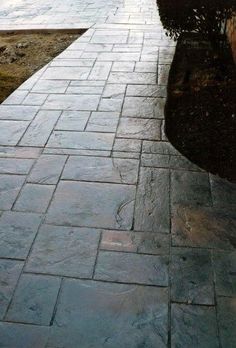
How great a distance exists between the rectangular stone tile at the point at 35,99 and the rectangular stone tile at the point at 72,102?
86 millimetres

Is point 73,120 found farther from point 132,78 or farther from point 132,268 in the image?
point 132,268

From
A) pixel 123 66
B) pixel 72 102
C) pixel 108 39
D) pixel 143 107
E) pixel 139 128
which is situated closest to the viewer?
pixel 139 128

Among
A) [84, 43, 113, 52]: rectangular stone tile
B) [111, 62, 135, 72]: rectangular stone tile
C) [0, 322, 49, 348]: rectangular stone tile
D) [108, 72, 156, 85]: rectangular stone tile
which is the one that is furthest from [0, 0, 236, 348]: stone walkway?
[84, 43, 113, 52]: rectangular stone tile

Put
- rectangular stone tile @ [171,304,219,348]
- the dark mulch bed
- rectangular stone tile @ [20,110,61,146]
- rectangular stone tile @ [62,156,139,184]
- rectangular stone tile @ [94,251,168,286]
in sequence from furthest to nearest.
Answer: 1. rectangular stone tile @ [20,110,61,146]
2. the dark mulch bed
3. rectangular stone tile @ [62,156,139,184]
4. rectangular stone tile @ [94,251,168,286]
5. rectangular stone tile @ [171,304,219,348]

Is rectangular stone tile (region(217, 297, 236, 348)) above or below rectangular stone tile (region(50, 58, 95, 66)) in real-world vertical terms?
below

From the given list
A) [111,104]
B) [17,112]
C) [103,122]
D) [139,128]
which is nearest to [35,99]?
[17,112]

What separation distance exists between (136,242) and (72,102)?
2.74 meters

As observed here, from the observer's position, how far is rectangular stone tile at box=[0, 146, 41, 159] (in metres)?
3.70

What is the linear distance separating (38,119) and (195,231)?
2639mm

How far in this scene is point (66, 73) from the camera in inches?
221

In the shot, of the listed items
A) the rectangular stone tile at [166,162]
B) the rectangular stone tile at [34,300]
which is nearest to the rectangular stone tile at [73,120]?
the rectangular stone tile at [166,162]

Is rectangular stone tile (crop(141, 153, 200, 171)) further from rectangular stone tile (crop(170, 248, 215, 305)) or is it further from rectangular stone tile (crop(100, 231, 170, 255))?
rectangular stone tile (crop(170, 248, 215, 305))

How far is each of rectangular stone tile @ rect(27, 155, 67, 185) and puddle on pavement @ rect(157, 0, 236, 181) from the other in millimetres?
1329

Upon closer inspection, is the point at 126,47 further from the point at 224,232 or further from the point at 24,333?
the point at 24,333
